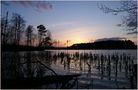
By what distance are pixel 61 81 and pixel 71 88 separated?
30.6 inches

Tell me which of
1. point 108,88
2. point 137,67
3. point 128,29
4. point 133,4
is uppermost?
point 133,4

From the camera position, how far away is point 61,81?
45.2 ft

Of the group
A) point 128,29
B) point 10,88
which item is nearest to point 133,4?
point 128,29

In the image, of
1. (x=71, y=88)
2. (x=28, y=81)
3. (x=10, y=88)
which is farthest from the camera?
(x=71, y=88)

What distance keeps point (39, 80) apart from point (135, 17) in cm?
529

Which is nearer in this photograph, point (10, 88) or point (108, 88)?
point (10, 88)

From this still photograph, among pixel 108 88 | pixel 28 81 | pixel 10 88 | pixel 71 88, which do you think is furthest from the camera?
pixel 108 88

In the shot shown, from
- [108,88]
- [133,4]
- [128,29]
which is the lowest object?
[108,88]

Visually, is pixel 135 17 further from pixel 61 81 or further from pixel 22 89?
pixel 22 89

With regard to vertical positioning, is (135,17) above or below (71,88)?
above

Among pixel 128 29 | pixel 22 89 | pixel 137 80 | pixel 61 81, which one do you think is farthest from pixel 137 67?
pixel 22 89

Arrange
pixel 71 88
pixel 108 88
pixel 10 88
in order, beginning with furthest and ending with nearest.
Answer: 1. pixel 108 88
2. pixel 71 88
3. pixel 10 88

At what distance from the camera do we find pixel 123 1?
11.9 metres

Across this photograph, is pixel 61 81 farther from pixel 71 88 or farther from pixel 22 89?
pixel 22 89
